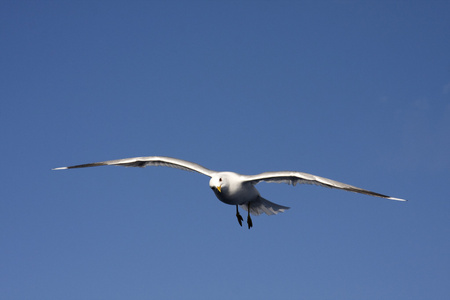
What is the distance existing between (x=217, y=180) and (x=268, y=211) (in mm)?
3983

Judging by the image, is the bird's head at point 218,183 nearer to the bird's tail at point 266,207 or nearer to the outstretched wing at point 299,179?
the outstretched wing at point 299,179

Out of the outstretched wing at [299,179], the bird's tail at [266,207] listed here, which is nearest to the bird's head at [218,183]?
the outstretched wing at [299,179]

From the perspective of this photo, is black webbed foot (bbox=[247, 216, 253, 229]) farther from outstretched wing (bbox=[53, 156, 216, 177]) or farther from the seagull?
outstretched wing (bbox=[53, 156, 216, 177])

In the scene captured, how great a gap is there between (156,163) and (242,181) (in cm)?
533

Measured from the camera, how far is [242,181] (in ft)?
68.5

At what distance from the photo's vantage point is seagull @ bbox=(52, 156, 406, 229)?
1961 cm

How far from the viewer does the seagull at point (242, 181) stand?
19609 mm

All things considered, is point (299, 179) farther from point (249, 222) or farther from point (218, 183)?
point (249, 222)

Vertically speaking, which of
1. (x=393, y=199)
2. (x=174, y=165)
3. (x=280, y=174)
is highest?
(x=174, y=165)

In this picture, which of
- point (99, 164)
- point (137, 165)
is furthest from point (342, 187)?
point (99, 164)

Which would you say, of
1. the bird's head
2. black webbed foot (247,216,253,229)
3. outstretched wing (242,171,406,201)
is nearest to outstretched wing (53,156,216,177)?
the bird's head

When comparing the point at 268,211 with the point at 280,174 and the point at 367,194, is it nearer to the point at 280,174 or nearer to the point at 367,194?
the point at 280,174

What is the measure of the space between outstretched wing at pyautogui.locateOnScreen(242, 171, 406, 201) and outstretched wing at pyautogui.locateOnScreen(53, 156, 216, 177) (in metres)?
2.27

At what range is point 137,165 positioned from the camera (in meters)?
25.0
